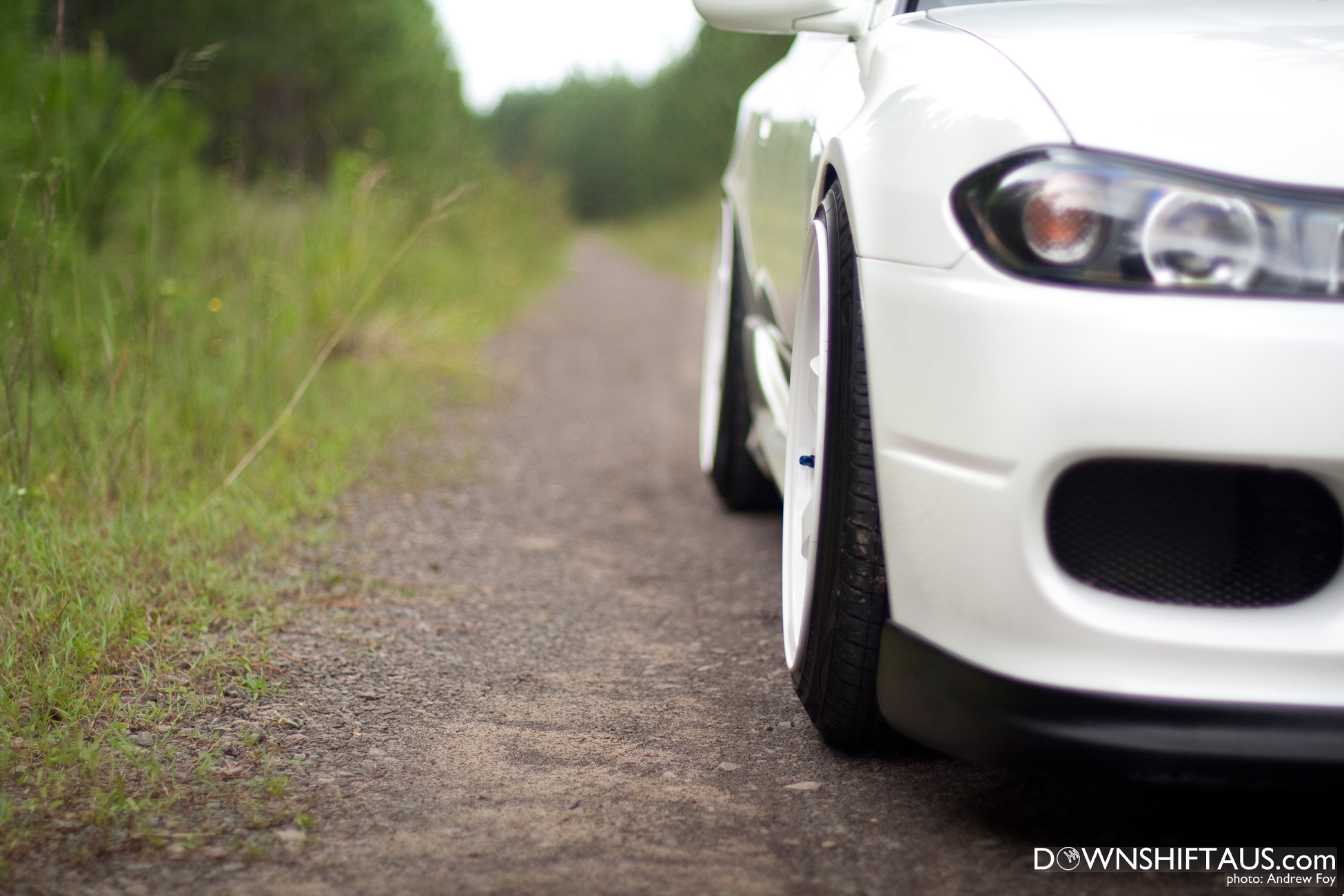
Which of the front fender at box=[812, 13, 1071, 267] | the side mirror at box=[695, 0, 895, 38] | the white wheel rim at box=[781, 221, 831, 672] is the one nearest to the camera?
the front fender at box=[812, 13, 1071, 267]

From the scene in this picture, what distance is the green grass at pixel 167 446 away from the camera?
1971 mm

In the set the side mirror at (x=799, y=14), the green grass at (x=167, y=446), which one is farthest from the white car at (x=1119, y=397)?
the green grass at (x=167, y=446)

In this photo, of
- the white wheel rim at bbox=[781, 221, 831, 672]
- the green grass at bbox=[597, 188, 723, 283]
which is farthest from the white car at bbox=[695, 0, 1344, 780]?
the green grass at bbox=[597, 188, 723, 283]

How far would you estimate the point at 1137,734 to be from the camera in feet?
4.69

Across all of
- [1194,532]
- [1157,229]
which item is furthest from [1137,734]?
[1157,229]

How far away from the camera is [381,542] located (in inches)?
133

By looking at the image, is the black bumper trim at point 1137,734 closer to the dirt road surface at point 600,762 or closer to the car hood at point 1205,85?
the dirt road surface at point 600,762

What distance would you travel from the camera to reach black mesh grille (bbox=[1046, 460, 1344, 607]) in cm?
141

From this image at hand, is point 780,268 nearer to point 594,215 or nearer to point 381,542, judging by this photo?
point 381,542

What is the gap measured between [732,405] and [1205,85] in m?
2.28

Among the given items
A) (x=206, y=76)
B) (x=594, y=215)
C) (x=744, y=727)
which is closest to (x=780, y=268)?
(x=744, y=727)

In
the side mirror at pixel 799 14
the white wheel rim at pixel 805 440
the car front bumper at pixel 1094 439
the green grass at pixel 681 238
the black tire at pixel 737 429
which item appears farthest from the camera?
the green grass at pixel 681 238

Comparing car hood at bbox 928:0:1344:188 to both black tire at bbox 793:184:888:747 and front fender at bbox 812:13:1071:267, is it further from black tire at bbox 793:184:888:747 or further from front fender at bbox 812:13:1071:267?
black tire at bbox 793:184:888:747

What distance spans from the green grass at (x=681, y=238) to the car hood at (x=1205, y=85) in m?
11.8
